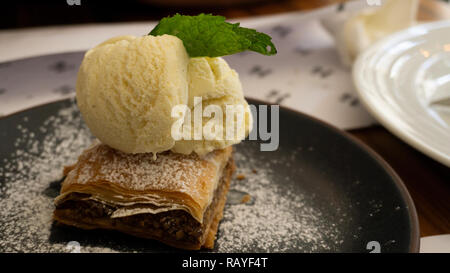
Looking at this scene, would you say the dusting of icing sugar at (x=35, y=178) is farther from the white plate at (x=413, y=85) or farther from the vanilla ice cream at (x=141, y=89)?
the white plate at (x=413, y=85)

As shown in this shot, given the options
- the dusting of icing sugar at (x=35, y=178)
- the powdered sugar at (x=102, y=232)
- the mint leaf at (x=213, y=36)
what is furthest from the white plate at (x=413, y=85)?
the dusting of icing sugar at (x=35, y=178)

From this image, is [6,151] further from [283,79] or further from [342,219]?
[283,79]

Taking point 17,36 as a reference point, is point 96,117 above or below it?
below

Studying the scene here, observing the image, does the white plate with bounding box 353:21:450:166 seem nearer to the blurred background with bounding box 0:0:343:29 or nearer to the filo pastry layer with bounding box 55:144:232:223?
the filo pastry layer with bounding box 55:144:232:223

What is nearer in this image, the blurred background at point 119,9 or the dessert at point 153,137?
the dessert at point 153,137

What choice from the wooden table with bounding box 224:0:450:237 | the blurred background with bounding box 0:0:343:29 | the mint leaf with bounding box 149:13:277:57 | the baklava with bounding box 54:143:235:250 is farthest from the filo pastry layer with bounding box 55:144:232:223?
the blurred background with bounding box 0:0:343:29

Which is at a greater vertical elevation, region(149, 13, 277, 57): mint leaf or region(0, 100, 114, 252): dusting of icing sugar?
region(149, 13, 277, 57): mint leaf

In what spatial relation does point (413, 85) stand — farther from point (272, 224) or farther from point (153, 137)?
point (153, 137)
